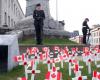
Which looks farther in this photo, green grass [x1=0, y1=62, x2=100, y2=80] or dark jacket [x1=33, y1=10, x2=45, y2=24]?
dark jacket [x1=33, y1=10, x2=45, y2=24]

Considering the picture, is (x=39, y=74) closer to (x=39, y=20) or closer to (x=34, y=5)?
(x=39, y=20)

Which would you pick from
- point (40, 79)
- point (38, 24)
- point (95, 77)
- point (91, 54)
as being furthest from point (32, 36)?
point (95, 77)

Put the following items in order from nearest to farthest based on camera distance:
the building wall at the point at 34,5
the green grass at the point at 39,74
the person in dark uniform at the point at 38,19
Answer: the green grass at the point at 39,74 < the person in dark uniform at the point at 38,19 < the building wall at the point at 34,5

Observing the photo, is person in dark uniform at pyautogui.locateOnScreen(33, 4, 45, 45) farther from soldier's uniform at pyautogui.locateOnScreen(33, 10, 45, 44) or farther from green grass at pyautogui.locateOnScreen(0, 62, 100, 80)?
green grass at pyautogui.locateOnScreen(0, 62, 100, 80)

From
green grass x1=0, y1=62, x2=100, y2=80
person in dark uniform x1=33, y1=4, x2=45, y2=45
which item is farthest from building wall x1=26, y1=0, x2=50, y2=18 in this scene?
green grass x1=0, y1=62, x2=100, y2=80

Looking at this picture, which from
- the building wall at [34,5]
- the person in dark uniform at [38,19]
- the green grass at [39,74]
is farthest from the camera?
the building wall at [34,5]

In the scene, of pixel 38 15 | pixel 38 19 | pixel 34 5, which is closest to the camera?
pixel 38 15

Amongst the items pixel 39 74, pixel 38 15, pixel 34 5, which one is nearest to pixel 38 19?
pixel 38 15

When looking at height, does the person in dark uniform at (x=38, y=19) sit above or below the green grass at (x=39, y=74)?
above

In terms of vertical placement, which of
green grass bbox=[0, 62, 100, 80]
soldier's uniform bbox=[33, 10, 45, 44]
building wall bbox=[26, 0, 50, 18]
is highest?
building wall bbox=[26, 0, 50, 18]

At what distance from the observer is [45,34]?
29375 mm

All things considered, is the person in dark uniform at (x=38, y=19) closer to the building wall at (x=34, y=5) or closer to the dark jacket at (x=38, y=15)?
the dark jacket at (x=38, y=15)

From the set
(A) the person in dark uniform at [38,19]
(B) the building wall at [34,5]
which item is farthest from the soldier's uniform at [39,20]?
(B) the building wall at [34,5]

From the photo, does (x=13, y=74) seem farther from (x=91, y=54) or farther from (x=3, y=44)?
(x=91, y=54)
